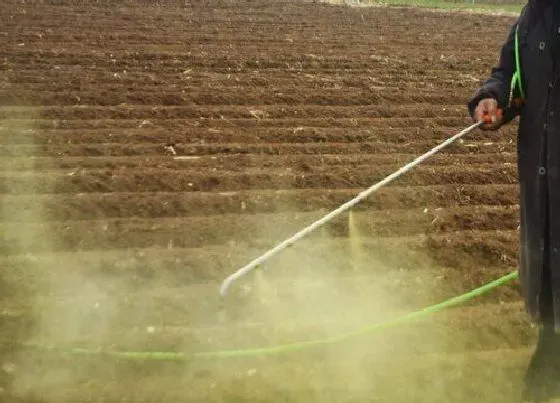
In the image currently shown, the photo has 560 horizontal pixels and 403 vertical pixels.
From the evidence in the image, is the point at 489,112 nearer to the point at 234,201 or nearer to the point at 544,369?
the point at 544,369

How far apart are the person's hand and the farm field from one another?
50.1 inches

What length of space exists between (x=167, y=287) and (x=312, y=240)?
1.15 m

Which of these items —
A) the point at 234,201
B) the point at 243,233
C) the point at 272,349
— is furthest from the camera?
the point at 234,201

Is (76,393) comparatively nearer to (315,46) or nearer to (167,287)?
(167,287)

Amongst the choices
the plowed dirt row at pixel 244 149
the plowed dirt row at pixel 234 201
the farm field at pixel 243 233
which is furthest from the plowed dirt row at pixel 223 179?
the plowed dirt row at pixel 244 149

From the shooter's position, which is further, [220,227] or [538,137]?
[220,227]

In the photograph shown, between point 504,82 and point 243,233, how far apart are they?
2289mm

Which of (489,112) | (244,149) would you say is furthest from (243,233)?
(489,112)

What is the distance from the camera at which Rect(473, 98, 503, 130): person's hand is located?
9.89ft

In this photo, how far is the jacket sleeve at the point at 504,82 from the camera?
9.78 feet

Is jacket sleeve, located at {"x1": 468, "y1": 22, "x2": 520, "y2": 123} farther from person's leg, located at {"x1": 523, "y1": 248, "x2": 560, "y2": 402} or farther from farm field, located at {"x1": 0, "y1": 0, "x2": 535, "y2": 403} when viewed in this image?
farm field, located at {"x1": 0, "y1": 0, "x2": 535, "y2": 403}

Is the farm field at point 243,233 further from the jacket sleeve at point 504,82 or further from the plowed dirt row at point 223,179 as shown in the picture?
the jacket sleeve at point 504,82

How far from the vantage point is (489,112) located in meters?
3.03

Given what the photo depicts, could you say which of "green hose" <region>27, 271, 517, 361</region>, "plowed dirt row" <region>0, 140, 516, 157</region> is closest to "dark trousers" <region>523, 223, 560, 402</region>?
"green hose" <region>27, 271, 517, 361</region>
